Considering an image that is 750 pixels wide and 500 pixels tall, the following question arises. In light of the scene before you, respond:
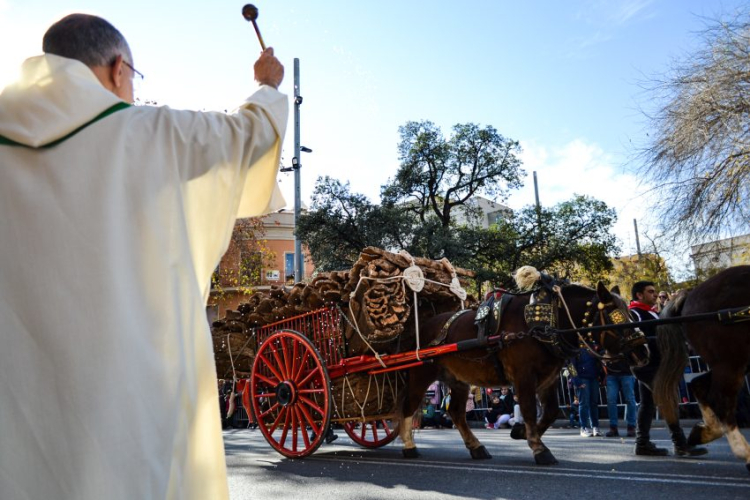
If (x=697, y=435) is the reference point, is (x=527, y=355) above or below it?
above

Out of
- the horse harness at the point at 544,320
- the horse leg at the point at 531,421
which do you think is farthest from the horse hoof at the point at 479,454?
the horse harness at the point at 544,320

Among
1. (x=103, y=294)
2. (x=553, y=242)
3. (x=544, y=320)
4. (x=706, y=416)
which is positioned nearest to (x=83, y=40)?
(x=103, y=294)

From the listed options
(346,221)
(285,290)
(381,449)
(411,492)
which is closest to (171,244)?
(411,492)

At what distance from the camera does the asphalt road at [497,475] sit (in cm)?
472

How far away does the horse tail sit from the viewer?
6.44m

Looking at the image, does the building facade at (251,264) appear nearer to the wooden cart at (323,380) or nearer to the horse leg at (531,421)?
the wooden cart at (323,380)

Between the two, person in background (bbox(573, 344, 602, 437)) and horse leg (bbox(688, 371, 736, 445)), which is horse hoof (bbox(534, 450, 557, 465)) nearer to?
horse leg (bbox(688, 371, 736, 445))

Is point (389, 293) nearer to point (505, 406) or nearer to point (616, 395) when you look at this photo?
point (616, 395)

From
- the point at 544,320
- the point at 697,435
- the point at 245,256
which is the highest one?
the point at 245,256

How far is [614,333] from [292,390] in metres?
3.90

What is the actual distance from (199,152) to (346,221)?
2133 centimetres

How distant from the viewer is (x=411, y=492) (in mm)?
5078

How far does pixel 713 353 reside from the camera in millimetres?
5566

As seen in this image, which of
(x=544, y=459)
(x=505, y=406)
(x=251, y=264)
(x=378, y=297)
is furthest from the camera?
(x=251, y=264)
